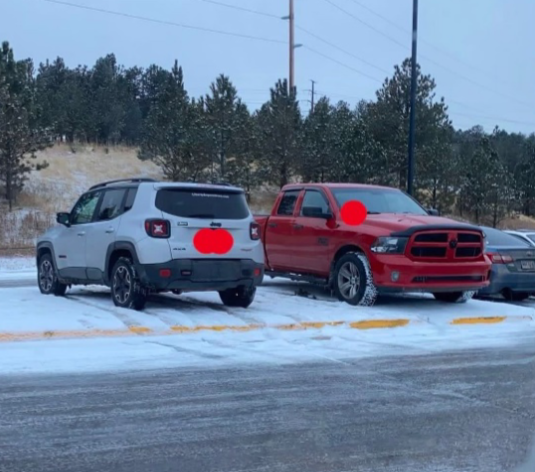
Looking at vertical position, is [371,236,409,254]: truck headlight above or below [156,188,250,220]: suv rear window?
below

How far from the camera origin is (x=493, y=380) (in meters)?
8.48

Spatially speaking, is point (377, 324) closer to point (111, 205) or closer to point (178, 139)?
point (111, 205)

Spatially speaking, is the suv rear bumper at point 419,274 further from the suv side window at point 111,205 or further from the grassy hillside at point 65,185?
the grassy hillside at point 65,185

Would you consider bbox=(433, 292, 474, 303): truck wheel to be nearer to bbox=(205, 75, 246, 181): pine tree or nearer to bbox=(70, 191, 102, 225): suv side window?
bbox=(70, 191, 102, 225): suv side window

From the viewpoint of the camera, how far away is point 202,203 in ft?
38.5

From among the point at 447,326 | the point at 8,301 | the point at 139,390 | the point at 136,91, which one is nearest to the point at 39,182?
the point at 136,91

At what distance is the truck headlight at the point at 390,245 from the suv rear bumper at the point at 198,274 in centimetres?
193

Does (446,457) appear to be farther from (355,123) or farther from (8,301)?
(355,123)

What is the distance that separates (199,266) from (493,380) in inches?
173

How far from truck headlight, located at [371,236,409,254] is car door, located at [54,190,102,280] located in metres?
4.20

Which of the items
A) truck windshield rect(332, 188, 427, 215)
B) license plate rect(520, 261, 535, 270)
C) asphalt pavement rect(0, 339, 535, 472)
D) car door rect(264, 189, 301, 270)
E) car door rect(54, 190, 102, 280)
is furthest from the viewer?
license plate rect(520, 261, 535, 270)

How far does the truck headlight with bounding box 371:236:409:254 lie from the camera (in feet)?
41.0

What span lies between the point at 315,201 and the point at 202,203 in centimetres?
315
